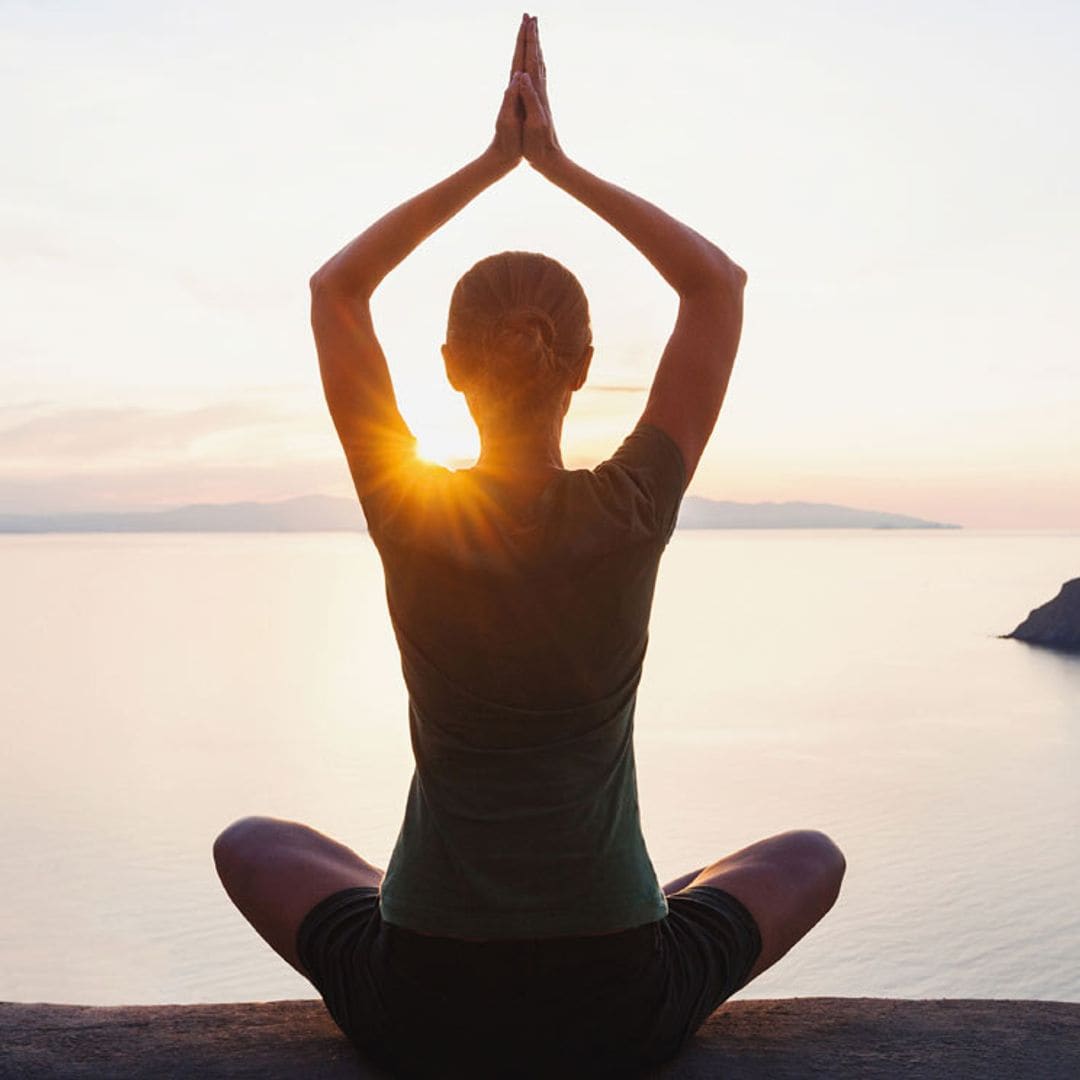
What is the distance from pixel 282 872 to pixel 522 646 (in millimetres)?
886

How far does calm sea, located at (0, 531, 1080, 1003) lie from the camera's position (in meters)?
11.5

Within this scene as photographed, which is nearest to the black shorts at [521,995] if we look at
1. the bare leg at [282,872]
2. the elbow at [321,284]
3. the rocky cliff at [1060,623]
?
the bare leg at [282,872]

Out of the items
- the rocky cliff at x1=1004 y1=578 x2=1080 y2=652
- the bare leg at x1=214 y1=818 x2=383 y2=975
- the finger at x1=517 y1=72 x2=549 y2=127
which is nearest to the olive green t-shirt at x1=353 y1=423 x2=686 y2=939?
the bare leg at x1=214 y1=818 x2=383 y2=975

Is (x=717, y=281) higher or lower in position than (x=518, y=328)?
higher

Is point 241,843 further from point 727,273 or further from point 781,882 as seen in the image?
point 727,273

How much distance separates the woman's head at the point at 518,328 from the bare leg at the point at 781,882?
44.7 inches

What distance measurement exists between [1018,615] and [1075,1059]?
4691 cm

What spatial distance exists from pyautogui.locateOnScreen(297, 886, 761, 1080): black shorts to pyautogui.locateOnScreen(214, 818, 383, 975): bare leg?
0.12 metres

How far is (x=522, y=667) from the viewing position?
2.21 m

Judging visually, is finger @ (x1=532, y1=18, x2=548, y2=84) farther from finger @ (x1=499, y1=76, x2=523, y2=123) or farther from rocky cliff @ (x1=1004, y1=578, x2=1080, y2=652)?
rocky cliff @ (x1=1004, y1=578, x2=1080, y2=652)

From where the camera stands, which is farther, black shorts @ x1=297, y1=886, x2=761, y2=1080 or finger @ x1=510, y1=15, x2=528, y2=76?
finger @ x1=510, y1=15, x2=528, y2=76

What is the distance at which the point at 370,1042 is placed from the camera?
99.3 inches

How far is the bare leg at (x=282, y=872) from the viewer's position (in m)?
2.67

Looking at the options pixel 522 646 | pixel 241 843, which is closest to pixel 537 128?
pixel 522 646
